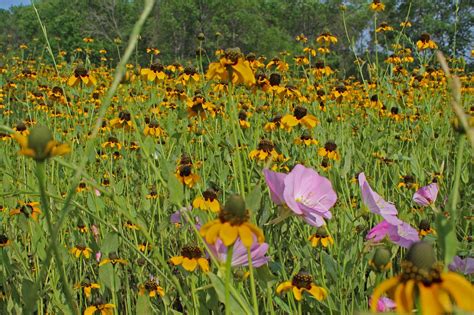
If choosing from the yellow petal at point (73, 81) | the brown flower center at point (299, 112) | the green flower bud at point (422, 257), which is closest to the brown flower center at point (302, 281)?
the green flower bud at point (422, 257)

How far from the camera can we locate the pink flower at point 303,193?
0.73 meters

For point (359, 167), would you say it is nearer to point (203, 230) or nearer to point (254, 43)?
point (203, 230)

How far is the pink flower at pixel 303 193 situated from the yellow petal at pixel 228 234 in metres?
0.17

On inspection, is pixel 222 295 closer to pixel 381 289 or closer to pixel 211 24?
pixel 381 289

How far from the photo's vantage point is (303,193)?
32.1 inches

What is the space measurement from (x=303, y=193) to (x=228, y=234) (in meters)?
0.30

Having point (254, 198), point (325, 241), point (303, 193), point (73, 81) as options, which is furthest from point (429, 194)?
point (73, 81)

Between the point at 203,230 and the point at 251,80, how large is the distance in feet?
1.36

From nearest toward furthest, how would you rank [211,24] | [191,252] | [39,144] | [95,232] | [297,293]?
[39,144] < [297,293] < [191,252] < [95,232] < [211,24]

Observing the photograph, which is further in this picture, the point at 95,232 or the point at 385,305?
the point at 95,232

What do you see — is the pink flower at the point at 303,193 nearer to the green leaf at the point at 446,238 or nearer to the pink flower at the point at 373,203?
the pink flower at the point at 373,203

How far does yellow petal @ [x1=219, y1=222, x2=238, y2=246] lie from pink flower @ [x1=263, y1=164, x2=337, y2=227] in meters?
0.17

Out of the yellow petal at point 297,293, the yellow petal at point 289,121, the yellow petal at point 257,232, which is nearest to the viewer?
the yellow petal at point 257,232

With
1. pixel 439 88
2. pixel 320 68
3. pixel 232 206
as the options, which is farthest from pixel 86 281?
pixel 439 88
